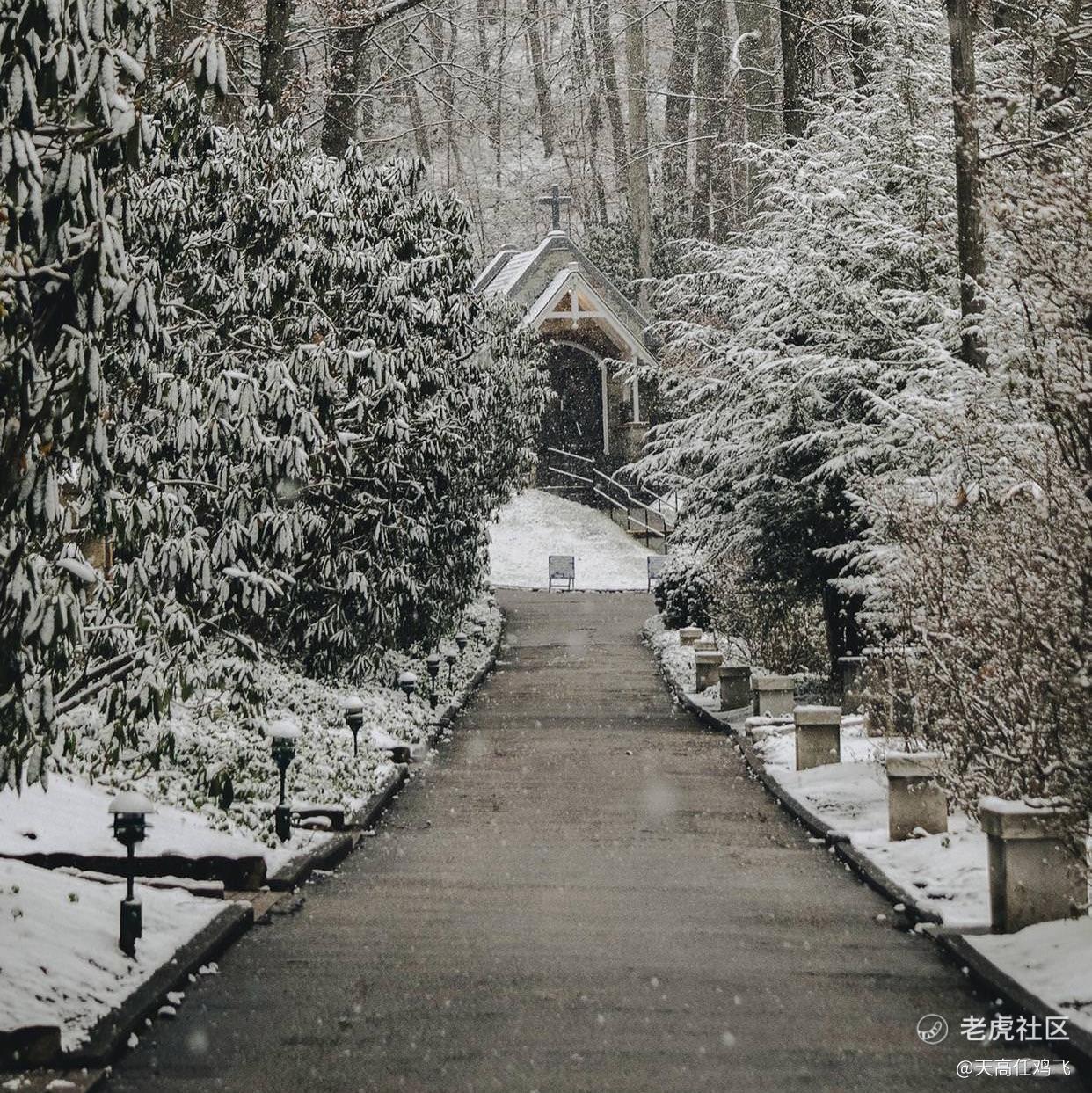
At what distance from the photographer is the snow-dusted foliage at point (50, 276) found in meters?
5.34

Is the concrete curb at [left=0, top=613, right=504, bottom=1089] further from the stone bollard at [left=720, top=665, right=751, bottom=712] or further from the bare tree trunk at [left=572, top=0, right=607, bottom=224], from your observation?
the bare tree trunk at [left=572, top=0, right=607, bottom=224]

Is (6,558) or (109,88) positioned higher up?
(109,88)

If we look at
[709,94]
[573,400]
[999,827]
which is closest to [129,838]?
[999,827]

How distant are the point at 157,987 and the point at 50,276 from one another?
3.61 m

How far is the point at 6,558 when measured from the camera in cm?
588

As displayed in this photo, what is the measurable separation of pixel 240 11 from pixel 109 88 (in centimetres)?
1596

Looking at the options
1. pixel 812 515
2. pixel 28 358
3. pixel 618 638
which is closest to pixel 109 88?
pixel 28 358

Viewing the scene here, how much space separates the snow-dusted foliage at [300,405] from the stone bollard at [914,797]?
4684 mm

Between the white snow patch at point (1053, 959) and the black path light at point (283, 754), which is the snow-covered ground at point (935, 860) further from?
the black path light at point (283, 754)

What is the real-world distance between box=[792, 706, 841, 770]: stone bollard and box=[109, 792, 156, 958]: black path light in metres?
8.28

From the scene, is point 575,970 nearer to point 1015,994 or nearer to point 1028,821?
point 1015,994

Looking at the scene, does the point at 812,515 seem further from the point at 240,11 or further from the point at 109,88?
the point at 109,88

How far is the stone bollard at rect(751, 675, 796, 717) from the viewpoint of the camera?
18297mm

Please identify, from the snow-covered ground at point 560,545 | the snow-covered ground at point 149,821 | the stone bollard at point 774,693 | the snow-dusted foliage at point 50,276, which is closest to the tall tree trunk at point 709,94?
the snow-covered ground at point 560,545
